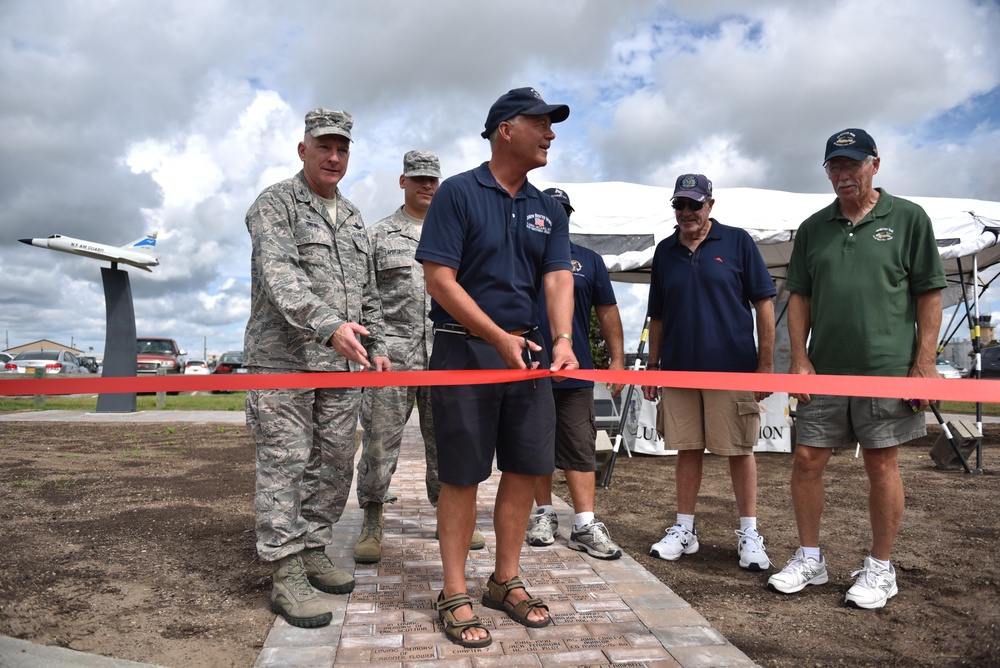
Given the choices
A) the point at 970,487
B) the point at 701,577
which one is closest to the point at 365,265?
the point at 701,577

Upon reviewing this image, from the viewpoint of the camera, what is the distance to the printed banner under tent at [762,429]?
27.4 feet

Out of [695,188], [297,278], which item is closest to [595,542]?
[695,188]

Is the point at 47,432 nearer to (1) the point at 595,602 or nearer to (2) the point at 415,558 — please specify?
A: (2) the point at 415,558

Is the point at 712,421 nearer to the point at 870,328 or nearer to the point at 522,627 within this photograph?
the point at 870,328

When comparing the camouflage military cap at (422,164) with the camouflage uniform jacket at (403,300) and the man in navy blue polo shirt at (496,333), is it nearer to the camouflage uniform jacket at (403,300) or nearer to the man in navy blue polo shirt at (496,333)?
the camouflage uniform jacket at (403,300)

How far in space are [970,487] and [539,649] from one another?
597 centimetres

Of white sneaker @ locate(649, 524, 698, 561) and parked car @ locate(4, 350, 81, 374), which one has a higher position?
parked car @ locate(4, 350, 81, 374)

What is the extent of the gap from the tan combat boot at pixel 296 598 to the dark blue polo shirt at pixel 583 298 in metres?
1.92

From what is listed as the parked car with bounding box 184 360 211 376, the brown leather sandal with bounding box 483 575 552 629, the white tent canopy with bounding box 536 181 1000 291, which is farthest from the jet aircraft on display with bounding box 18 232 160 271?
the brown leather sandal with bounding box 483 575 552 629

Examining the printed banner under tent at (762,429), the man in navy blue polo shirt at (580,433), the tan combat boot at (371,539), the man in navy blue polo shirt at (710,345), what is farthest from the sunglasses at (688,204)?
the printed banner under tent at (762,429)

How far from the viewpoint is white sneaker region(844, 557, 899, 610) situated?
3.32 meters

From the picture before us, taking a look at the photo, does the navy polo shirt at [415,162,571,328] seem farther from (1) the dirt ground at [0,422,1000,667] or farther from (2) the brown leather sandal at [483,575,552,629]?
(1) the dirt ground at [0,422,1000,667]

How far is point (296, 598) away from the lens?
299 centimetres

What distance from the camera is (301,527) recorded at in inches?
125
